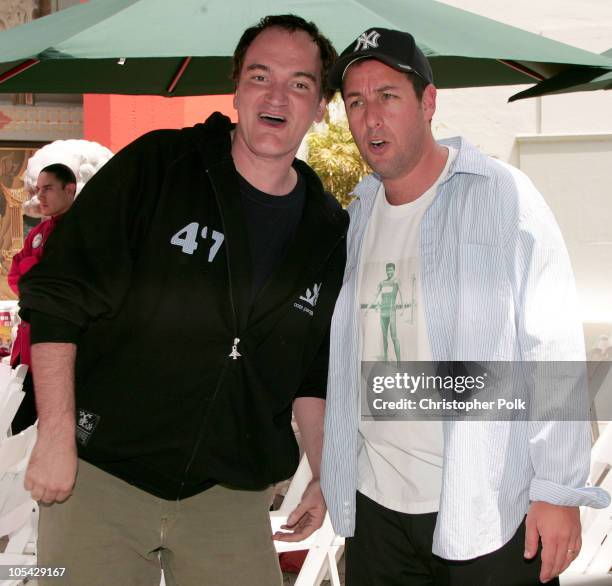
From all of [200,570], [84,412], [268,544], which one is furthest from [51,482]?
[268,544]

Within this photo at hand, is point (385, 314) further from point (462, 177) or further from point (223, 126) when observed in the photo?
point (223, 126)

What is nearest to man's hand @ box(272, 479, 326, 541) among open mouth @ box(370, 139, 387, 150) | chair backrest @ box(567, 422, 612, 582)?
open mouth @ box(370, 139, 387, 150)

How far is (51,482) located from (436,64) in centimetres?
288

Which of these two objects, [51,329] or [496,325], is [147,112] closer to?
[51,329]

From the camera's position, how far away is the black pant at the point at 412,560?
232 cm

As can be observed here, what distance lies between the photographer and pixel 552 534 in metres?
2.21

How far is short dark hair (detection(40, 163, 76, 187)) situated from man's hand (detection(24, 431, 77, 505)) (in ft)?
14.0

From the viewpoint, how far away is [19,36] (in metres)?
3.41

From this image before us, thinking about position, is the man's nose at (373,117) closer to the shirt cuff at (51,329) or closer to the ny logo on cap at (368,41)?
the ny logo on cap at (368,41)

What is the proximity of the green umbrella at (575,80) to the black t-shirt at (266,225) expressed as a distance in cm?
158

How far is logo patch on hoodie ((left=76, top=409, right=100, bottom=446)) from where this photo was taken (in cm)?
240

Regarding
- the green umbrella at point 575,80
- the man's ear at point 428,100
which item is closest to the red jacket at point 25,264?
the green umbrella at point 575,80

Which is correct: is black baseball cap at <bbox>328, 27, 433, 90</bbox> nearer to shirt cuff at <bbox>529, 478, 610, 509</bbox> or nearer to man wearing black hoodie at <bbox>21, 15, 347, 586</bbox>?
man wearing black hoodie at <bbox>21, 15, 347, 586</bbox>

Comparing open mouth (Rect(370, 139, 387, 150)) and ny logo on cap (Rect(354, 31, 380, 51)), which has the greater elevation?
ny logo on cap (Rect(354, 31, 380, 51))
